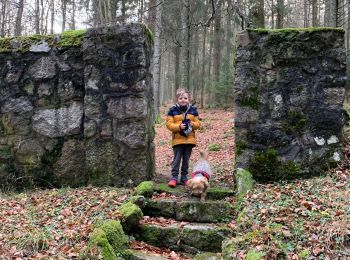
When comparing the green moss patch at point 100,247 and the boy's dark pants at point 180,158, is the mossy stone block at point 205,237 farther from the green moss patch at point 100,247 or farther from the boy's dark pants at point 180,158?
the boy's dark pants at point 180,158

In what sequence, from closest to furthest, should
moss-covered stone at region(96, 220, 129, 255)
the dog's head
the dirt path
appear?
moss-covered stone at region(96, 220, 129, 255) → the dog's head → the dirt path

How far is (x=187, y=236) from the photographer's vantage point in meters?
4.59

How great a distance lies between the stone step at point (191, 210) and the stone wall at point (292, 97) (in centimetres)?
140

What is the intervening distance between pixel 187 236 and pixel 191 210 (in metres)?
0.52

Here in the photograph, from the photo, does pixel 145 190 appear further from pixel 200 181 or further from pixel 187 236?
pixel 187 236

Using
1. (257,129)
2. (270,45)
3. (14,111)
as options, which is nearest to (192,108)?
(257,129)

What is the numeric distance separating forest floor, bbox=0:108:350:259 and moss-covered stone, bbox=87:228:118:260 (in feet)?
0.40

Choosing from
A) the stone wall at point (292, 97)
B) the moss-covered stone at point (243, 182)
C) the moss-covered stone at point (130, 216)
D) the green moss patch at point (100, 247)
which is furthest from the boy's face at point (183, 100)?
the green moss patch at point (100, 247)

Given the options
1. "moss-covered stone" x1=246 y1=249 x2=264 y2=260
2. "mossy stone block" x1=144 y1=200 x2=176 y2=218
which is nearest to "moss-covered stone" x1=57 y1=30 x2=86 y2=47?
"mossy stone block" x1=144 y1=200 x2=176 y2=218

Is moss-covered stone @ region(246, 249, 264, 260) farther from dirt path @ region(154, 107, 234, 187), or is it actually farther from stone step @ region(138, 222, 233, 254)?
dirt path @ region(154, 107, 234, 187)

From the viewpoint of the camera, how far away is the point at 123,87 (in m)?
6.03

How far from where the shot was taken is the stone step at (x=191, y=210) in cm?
500

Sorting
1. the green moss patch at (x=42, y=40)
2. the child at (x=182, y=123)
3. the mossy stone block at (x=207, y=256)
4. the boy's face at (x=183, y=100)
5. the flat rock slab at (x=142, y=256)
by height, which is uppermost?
the green moss patch at (x=42, y=40)

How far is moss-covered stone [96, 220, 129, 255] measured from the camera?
4066mm
